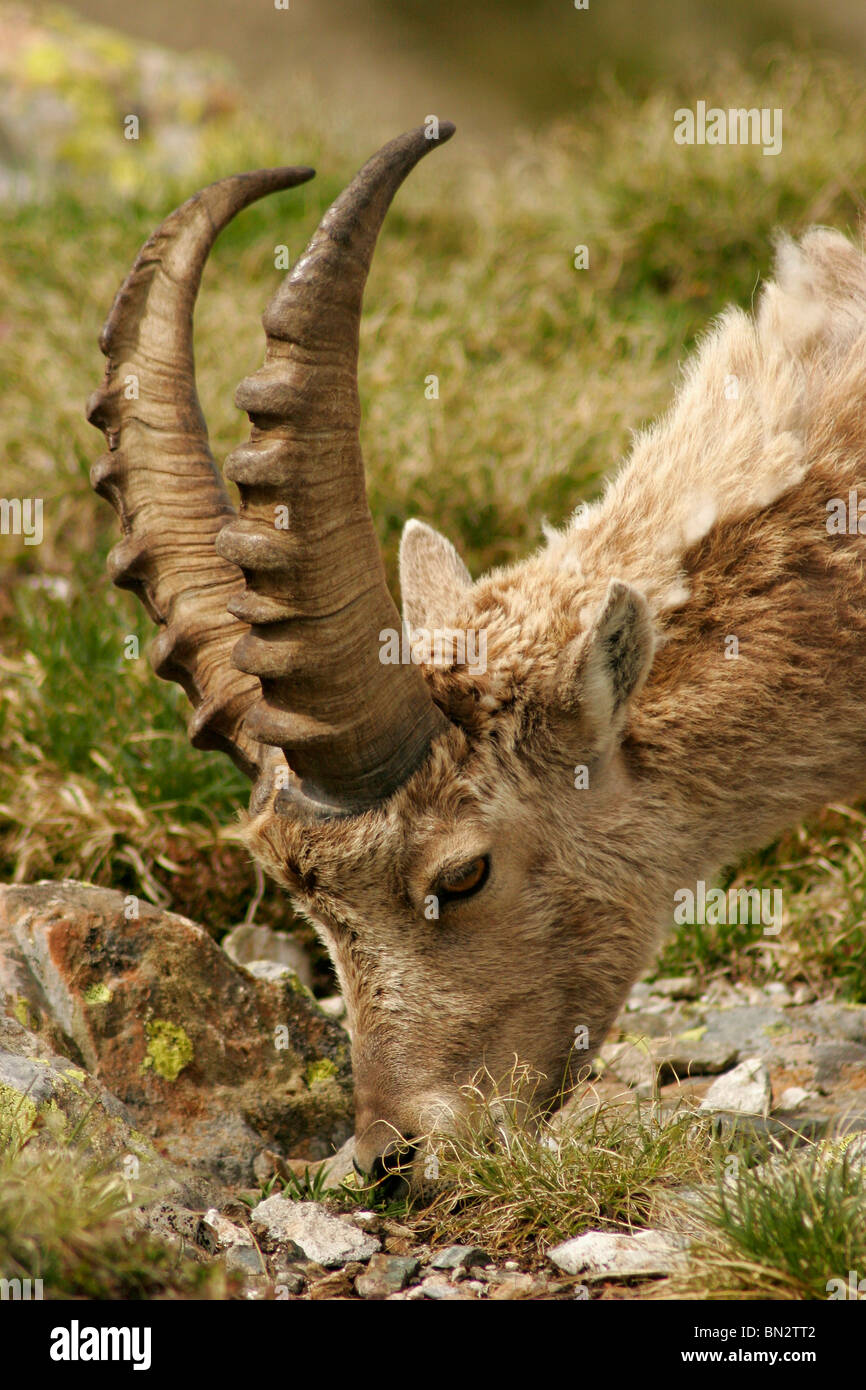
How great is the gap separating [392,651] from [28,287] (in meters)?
7.94

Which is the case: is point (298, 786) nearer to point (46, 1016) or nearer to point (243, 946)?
point (46, 1016)

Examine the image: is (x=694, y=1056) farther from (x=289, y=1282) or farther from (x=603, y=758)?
(x=289, y=1282)

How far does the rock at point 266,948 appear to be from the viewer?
21.0ft

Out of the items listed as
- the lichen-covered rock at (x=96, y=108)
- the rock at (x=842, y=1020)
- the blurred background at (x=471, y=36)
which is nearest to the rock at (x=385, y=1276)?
the rock at (x=842, y=1020)

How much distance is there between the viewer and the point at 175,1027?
5027 millimetres

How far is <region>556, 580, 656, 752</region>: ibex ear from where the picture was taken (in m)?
4.32

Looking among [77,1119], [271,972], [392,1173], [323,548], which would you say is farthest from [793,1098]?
[323,548]

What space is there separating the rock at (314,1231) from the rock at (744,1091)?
1.48 m

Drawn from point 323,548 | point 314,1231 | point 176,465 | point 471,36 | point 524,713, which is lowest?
point 314,1231

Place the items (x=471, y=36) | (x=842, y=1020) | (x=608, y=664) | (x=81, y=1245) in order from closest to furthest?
1. (x=81, y=1245)
2. (x=608, y=664)
3. (x=842, y=1020)
4. (x=471, y=36)

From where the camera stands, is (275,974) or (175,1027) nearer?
(175,1027)

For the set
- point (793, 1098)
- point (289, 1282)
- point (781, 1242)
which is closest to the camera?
point (781, 1242)

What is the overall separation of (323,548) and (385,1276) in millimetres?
2160
